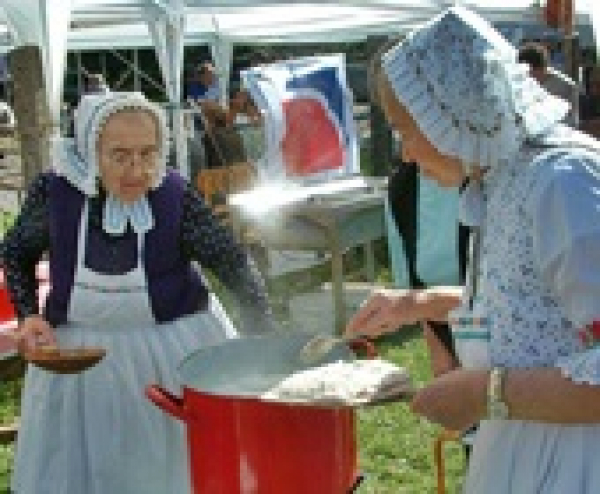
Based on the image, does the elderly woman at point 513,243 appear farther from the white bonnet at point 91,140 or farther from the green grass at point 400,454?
the green grass at point 400,454

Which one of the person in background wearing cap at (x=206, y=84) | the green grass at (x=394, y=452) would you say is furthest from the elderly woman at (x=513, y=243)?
the person in background wearing cap at (x=206, y=84)

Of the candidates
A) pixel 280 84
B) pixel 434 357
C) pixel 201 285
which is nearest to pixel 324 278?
pixel 280 84

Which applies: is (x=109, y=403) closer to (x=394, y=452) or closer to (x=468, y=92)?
(x=468, y=92)

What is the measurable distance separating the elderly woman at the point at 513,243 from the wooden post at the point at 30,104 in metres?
5.81

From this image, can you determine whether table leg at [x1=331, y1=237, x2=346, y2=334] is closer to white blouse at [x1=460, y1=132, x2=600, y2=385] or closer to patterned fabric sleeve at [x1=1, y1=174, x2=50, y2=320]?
patterned fabric sleeve at [x1=1, y1=174, x2=50, y2=320]

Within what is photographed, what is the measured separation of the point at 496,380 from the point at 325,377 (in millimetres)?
668

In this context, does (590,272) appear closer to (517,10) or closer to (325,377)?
(325,377)

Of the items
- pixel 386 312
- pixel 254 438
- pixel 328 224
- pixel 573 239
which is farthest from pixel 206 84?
pixel 573 239

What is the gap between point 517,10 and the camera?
8.59m

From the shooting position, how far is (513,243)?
1335 mm

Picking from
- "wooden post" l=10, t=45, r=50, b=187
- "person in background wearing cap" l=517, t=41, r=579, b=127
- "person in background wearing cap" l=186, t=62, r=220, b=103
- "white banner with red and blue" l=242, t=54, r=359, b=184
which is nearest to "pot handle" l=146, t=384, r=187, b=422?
"person in background wearing cap" l=517, t=41, r=579, b=127

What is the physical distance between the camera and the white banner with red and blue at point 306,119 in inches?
265

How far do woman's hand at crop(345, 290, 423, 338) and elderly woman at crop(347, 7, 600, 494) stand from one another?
0.24 meters

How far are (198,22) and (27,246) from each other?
31.0ft
